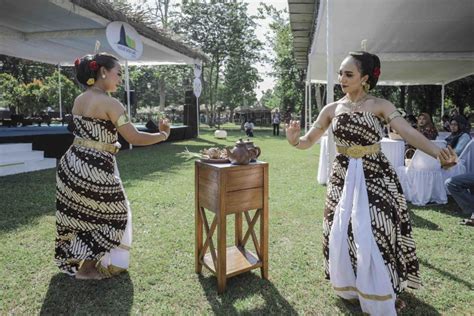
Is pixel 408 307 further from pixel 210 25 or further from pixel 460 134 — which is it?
pixel 210 25

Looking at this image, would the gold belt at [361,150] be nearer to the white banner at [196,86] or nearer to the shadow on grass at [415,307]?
the shadow on grass at [415,307]

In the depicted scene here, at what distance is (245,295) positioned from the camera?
261 centimetres

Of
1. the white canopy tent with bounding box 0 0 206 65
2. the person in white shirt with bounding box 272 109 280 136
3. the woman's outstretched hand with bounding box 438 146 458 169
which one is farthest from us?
the person in white shirt with bounding box 272 109 280 136

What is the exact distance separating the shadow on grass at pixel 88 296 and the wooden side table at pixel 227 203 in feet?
2.03

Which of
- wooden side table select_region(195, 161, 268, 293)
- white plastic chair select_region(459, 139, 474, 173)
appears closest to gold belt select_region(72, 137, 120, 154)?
wooden side table select_region(195, 161, 268, 293)

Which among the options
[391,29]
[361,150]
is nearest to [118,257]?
[361,150]

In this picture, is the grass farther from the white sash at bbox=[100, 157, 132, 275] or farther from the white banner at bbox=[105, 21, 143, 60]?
the white banner at bbox=[105, 21, 143, 60]

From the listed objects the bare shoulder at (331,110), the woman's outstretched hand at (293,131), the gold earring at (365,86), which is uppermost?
the gold earring at (365,86)

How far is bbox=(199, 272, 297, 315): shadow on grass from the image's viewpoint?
95.2 inches

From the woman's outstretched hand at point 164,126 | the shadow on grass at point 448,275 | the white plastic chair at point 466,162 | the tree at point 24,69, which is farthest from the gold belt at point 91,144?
the tree at point 24,69

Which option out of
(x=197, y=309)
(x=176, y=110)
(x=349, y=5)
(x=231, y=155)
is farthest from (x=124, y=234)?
(x=176, y=110)

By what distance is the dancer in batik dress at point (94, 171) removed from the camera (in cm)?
261

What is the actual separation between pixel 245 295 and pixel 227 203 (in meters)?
0.70

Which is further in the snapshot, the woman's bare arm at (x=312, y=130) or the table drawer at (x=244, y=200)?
the woman's bare arm at (x=312, y=130)
